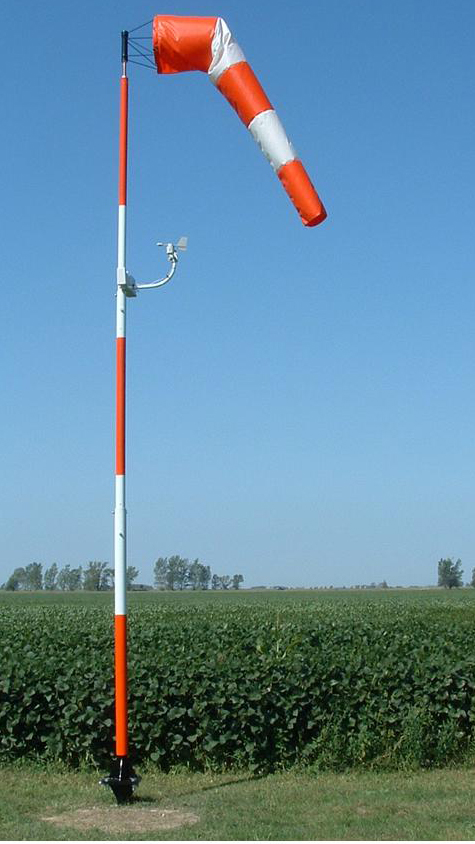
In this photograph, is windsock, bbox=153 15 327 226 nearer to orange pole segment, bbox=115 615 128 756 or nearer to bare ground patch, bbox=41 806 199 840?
orange pole segment, bbox=115 615 128 756

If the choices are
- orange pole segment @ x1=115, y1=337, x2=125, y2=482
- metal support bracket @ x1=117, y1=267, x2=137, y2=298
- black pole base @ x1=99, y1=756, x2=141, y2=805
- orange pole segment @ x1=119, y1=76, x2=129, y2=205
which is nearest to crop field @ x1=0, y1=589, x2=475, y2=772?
black pole base @ x1=99, y1=756, x2=141, y2=805

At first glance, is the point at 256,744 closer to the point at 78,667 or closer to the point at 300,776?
the point at 300,776

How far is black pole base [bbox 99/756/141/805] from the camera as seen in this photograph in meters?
7.78

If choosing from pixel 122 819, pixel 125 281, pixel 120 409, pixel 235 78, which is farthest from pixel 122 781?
pixel 235 78

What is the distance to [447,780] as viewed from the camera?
28.3ft

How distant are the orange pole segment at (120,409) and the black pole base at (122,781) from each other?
253 cm

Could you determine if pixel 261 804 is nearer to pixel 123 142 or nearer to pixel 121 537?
pixel 121 537

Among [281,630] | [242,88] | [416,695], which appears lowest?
[416,695]

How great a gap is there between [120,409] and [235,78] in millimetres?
3259

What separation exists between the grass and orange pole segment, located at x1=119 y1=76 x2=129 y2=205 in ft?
17.8

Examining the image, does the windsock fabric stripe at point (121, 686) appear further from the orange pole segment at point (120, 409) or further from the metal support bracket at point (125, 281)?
the metal support bracket at point (125, 281)

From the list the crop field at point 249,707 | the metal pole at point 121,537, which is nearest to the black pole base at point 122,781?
the metal pole at point 121,537

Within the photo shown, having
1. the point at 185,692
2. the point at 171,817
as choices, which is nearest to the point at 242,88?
the point at 185,692

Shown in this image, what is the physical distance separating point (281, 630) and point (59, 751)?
3289mm
